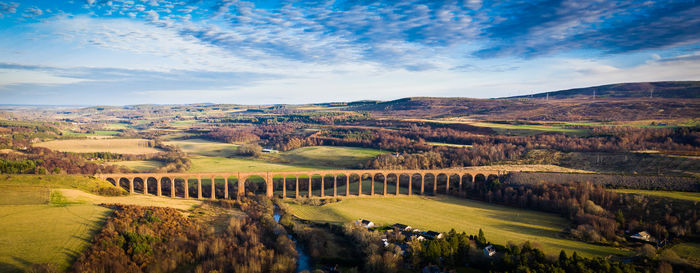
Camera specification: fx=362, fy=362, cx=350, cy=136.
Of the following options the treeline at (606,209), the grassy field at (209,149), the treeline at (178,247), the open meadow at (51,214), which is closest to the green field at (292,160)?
the grassy field at (209,149)

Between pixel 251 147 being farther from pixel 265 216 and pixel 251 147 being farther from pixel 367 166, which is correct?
pixel 265 216

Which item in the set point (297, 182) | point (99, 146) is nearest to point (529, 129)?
point (297, 182)

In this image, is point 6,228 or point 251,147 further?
point 251,147

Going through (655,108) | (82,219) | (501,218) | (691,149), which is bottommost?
(501,218)

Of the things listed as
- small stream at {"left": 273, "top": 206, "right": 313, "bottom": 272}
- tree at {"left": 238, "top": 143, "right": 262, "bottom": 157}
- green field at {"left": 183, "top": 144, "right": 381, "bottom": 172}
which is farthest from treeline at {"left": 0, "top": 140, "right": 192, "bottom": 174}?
small stream at {"left": 273, "top": 206, "right": 313, "bottom": 272}

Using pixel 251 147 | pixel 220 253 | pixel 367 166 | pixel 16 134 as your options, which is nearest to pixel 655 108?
pixel 367 166

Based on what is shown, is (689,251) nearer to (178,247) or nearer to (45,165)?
(178,247)
